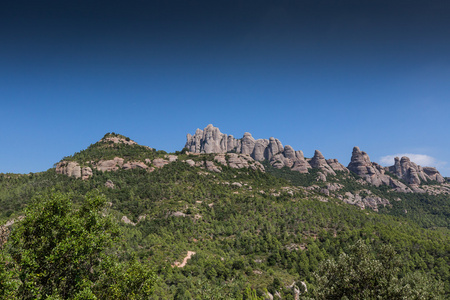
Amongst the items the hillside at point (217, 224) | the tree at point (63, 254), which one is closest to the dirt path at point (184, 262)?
the hillside at point (217, 224)

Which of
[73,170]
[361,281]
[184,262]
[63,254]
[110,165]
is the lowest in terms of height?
[184,262]

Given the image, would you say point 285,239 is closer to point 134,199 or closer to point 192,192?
point 192,192

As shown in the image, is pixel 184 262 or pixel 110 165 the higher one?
pixel 110 165

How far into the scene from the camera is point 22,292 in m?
17.8

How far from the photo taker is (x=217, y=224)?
117 m

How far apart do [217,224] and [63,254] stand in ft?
335

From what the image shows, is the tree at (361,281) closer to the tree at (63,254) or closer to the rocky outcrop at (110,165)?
the tree at (63,254)

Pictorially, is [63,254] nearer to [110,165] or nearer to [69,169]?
[69,169]

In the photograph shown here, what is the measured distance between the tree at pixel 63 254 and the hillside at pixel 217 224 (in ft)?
58.0

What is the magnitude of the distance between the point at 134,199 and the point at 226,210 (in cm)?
5369

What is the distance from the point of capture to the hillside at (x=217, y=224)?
3019 inches

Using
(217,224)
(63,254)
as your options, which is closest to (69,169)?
(217,224)

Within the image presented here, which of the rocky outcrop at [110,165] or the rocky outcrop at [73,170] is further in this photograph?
the rocky outcrop at [110,165]

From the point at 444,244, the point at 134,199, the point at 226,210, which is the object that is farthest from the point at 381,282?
the point at 134,199
